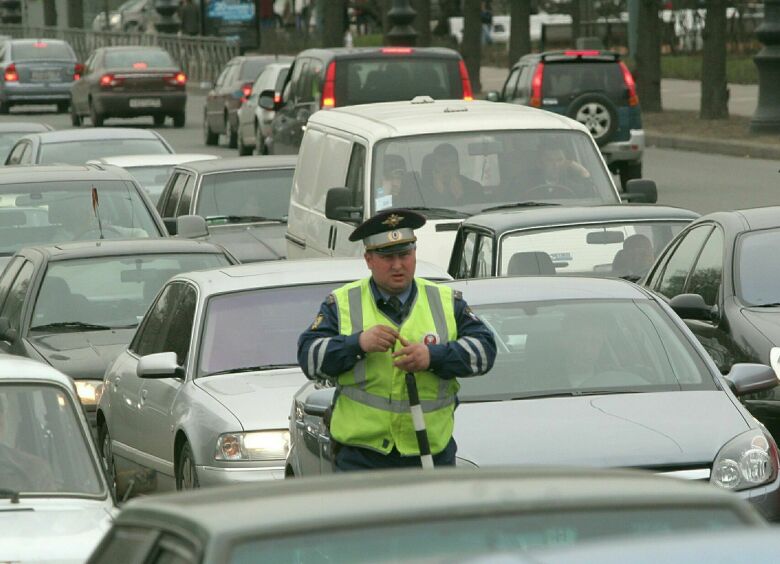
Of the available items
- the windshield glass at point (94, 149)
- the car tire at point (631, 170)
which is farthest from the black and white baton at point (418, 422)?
the car tire at point (631, 170)

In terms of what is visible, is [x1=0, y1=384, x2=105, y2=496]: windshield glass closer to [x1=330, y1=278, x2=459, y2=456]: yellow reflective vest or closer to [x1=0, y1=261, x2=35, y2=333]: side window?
[x1=330, y1=278, x2=459, y2=456]: yellow reflective vest

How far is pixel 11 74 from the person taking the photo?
49125mm

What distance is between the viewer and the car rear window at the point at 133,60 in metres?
43.7

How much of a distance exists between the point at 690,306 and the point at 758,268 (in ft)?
2.03

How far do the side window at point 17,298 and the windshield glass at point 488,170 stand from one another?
243cm

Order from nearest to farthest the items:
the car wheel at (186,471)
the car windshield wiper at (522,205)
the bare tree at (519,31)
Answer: the car wheel at (186,471) → the car windshield wiper at (522,205) → the bare tree at (519,31)

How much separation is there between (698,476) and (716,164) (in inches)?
920

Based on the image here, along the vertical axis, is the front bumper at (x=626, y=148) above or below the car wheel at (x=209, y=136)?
above

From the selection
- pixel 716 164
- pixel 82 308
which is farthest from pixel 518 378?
pixel 716 164

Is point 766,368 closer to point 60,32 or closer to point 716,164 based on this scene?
point 716,164

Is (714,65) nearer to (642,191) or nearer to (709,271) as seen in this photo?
(642,191)

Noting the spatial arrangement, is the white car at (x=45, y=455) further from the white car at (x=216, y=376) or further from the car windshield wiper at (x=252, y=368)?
the car windshield wiper at (x=252, y=368)

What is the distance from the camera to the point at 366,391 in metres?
6.80

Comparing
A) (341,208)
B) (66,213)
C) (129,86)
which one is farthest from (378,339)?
(129,86)
